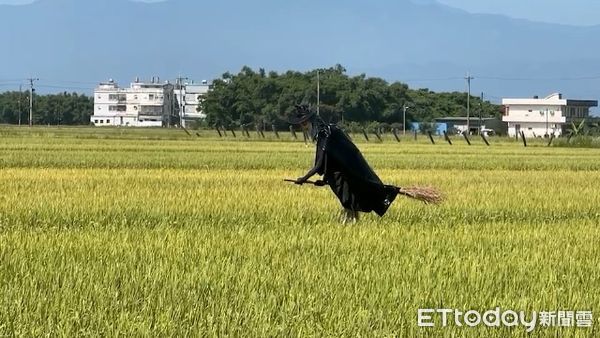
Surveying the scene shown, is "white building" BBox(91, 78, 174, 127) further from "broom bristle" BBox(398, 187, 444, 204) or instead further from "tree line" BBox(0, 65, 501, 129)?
"broom bristle" BBox(398, 187, 444, 204)

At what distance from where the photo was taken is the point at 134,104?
406 feet

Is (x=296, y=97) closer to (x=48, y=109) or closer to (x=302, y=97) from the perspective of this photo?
(x=302, y=97)

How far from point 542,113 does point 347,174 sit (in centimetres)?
8497

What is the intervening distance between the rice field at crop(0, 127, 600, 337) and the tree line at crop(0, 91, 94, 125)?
9332 centimetres

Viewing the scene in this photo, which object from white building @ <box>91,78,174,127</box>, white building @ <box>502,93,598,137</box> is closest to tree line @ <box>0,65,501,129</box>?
white building @ <box>502,93,598,137</box>

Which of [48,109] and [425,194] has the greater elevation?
[48,109]

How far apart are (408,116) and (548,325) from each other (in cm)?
7956

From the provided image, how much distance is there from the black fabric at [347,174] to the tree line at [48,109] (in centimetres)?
9487

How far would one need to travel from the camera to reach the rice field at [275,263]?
3.99 metres

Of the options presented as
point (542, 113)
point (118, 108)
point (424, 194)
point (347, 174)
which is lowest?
point (424, 194)

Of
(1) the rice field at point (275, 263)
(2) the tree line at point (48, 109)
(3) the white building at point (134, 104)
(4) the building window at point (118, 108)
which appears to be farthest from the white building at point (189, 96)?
(1) the rice field at point (275, 263)

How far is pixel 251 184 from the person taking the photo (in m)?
13.4

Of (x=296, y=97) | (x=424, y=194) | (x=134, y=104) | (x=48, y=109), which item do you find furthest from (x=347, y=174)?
(x=134, y=104)

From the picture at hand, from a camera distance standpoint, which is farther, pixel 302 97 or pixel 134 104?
pixel 134 104
